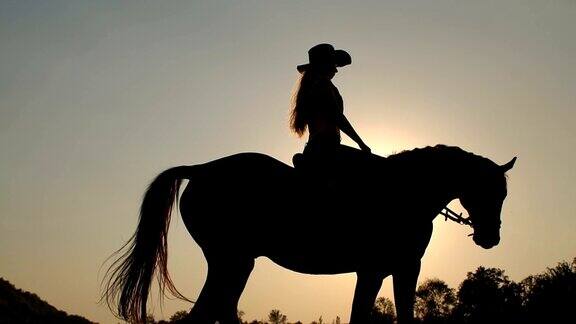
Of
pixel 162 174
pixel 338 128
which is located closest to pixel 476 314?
pixel 338 128

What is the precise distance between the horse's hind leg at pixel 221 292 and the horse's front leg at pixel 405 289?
2.07 m

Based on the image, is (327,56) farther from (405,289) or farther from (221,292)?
(221,292)

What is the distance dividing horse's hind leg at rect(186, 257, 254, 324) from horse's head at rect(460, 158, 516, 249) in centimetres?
347

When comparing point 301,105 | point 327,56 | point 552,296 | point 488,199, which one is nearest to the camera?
point 488,199

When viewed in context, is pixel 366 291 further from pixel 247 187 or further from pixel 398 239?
pixel 247 187

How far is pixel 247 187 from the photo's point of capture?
26.3ft

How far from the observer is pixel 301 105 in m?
8.45

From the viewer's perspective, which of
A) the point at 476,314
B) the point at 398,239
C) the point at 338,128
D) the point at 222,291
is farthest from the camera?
the point at 476,314

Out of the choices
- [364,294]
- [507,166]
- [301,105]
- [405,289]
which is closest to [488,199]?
[507,166]

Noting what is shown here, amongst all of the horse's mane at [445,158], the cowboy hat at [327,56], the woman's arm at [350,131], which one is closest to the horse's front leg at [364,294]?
the horse's mane at [445,158]

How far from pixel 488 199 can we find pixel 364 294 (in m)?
2.39

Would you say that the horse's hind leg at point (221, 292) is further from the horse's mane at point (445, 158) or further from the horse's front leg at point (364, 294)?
the horse's mane at point (445, 158)

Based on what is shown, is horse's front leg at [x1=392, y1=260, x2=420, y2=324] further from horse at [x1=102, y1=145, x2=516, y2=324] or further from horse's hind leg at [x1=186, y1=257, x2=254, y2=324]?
horse's hind leg at [x1=186, y1=257, x2=254, y2=324]

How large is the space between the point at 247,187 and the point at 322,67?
87.0 inches
